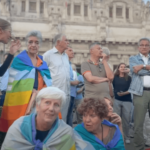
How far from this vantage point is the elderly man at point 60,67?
3.29 metres

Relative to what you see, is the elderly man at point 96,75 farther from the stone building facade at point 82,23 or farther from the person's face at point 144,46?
the stone building facade at point 82,23

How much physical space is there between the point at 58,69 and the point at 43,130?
1499 mm

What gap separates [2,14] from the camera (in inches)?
622

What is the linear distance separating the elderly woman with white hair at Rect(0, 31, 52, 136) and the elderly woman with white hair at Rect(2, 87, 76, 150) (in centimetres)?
65

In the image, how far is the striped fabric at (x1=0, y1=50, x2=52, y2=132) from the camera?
2574mm

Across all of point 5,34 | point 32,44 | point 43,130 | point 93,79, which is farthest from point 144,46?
point 43,130

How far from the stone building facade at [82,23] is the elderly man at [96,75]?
13.3 metres

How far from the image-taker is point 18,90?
2.62 m

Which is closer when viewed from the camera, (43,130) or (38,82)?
(43,130)

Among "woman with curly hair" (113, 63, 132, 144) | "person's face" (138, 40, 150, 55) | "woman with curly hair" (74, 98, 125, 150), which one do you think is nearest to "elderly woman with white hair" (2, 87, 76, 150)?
"woman with curly hair" (74, 98, 125, 150)

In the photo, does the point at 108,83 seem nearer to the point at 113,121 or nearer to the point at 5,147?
the point at 113,121

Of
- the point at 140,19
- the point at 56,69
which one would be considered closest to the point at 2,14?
the point at 140,19

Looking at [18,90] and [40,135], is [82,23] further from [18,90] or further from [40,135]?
[40,135]

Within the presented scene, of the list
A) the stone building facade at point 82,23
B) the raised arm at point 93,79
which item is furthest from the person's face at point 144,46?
the stone building facade at point 82,23
